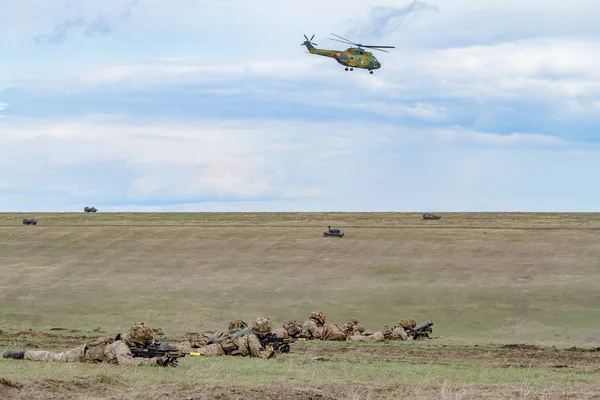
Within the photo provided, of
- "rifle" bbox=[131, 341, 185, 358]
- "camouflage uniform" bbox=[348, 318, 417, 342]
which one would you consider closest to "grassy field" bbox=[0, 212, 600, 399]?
"rifle" bbox=[131, 341, 185, 358]

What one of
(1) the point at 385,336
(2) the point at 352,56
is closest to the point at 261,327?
(1) the point at 385,336

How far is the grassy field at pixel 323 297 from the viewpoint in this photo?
18922 mm

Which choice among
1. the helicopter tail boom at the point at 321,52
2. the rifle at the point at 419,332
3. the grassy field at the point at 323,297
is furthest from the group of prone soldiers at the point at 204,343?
the helicopter tail boom at the point at 321,52

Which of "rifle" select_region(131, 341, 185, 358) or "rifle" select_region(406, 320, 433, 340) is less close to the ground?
"rifle" select_region(131, 341, 185, 358)

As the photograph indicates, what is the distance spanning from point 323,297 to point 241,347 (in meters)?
21.5

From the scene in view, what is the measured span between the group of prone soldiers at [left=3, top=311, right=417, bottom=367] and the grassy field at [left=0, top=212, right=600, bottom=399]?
3.39 feet

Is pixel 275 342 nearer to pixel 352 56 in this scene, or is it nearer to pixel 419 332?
pixel 419 332

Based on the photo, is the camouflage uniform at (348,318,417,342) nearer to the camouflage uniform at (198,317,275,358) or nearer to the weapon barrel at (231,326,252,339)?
the weapon barrel at (231,326,252,339)

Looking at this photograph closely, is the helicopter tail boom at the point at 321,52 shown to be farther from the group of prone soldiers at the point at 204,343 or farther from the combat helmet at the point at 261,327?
the combat helmet at the point at 261,327

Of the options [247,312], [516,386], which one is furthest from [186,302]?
[516,386]

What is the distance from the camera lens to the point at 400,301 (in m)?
44.8

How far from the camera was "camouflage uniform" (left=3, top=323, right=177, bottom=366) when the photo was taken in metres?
21.6

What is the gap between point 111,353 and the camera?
2191cm

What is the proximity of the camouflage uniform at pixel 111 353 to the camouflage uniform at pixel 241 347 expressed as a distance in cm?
306
